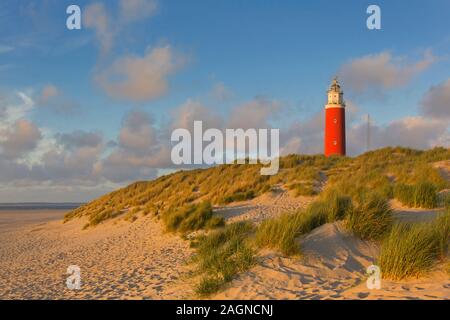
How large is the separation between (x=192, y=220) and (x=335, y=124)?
77.1 feet

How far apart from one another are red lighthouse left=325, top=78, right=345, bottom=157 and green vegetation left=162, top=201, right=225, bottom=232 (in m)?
21.5

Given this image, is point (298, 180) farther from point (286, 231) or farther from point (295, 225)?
point (286, 231)

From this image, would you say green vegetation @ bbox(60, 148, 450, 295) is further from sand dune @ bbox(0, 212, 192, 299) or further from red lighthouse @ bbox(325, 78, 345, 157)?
red lighthouse @ bbox(325, 78, 345, 157)

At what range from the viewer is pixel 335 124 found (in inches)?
1379

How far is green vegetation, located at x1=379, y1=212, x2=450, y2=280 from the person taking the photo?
704 cm

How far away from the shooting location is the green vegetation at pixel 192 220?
47.9 feet

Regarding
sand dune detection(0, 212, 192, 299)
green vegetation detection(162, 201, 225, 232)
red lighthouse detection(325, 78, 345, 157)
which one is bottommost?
sand dune detection(0, 212, 192, 299)

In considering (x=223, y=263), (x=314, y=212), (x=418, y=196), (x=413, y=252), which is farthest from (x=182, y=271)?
(x=418, y=196)

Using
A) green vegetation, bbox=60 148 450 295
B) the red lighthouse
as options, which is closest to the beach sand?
green vegetation, bbox=60 148 450 295

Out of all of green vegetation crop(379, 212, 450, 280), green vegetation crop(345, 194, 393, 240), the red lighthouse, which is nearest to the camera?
green vegetation crop(379, 212, 450, 280)

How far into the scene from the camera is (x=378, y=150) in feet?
96.2

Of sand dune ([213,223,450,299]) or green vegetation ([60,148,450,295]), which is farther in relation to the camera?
green vegetation ([60,148,450,295])
